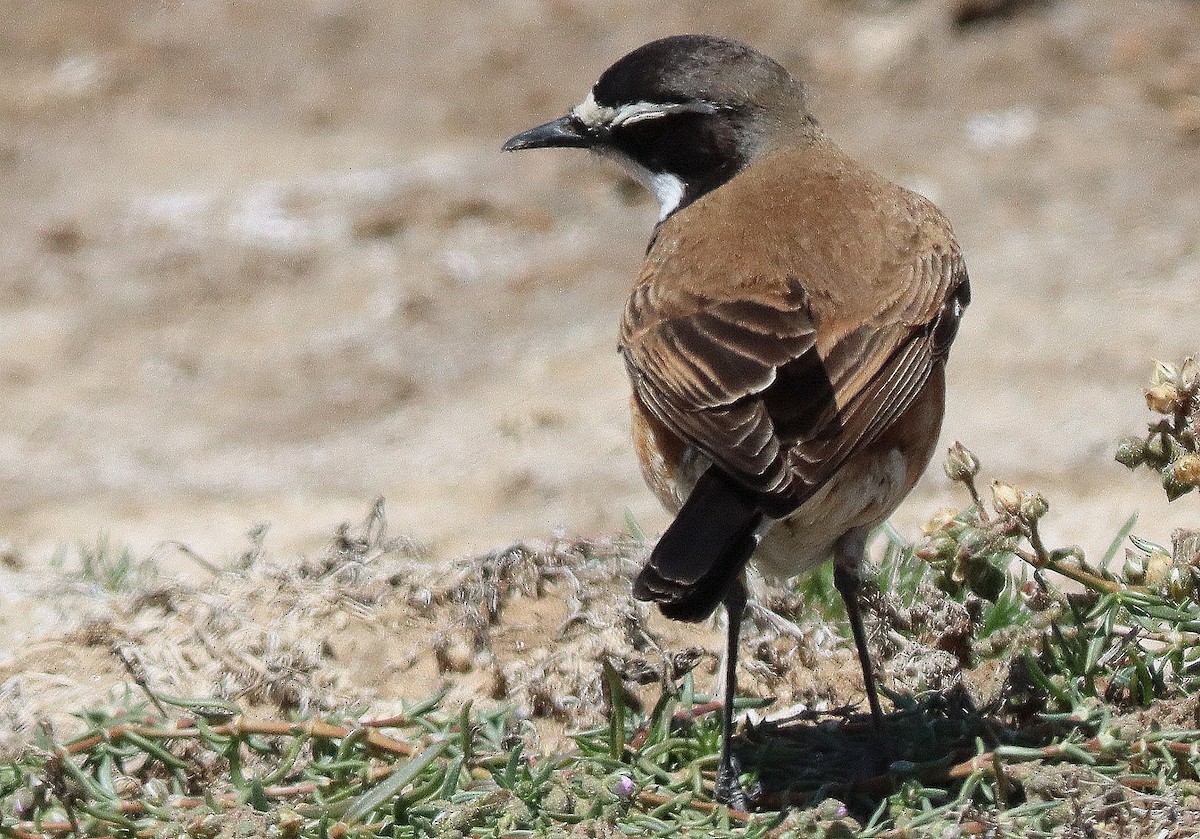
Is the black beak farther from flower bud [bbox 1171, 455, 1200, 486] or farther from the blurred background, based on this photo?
flower bud [bbox 1171, 455, 1200, 486]

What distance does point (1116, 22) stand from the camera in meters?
11.2

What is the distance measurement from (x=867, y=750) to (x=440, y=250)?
A: 6.52 metres

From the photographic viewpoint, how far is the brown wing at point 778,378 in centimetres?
416

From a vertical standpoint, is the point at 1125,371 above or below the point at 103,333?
below

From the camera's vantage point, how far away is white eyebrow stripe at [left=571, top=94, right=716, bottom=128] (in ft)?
19.0

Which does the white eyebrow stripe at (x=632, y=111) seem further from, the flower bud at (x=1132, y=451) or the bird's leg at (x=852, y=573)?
the flower bud at (x=1132, y=451)

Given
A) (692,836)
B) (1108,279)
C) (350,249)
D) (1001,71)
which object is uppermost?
(1001,71)

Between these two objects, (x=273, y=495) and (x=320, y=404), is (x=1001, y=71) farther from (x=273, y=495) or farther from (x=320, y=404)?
(x=273, y=495)

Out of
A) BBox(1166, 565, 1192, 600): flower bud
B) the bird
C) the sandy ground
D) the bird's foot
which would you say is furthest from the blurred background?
the bird's foot

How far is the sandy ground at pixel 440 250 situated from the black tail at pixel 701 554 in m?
2.27

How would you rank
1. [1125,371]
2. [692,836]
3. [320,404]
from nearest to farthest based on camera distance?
[692,836], [1125,371], [320,404]

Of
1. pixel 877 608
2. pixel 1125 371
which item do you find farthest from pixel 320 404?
pixel 877 608

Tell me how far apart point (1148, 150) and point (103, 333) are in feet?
20.3

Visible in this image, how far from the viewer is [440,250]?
10500 mm
